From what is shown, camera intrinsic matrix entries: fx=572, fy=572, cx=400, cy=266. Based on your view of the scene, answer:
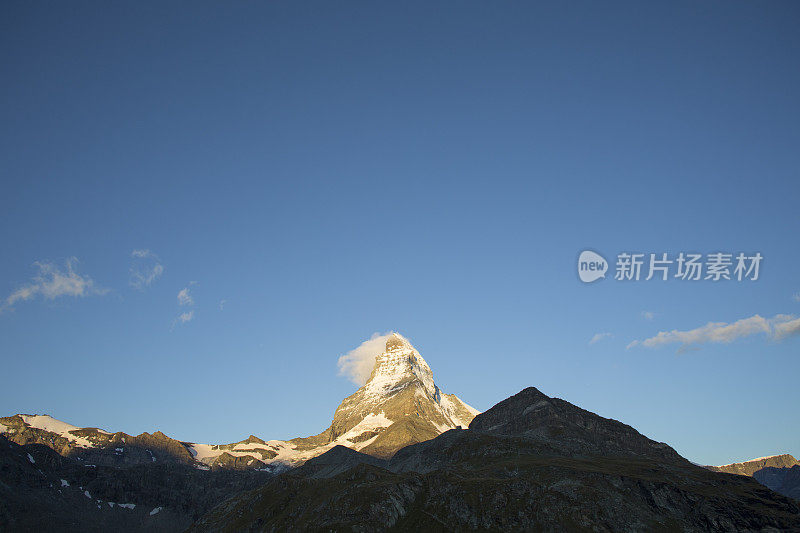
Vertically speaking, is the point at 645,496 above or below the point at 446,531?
above

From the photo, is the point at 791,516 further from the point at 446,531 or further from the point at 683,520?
the point at 446,531

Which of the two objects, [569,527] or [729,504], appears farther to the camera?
[729,504]

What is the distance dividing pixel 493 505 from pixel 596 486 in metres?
36.3

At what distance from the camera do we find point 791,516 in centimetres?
19125

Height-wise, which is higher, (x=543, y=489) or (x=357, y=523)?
(x=543, y=489)

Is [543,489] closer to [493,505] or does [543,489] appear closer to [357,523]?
[493,505]

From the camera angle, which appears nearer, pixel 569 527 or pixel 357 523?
pixel 569 527

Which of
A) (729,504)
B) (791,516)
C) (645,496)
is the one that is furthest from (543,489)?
(791,516)

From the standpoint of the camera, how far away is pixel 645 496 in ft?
648

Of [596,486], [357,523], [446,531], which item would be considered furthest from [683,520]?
[357,523]

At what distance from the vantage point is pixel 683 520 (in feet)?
616

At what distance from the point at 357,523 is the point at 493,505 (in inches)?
1856

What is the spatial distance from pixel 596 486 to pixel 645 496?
17.4m

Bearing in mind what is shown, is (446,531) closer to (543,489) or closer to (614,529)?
(543,489)
